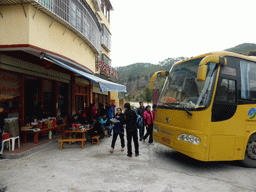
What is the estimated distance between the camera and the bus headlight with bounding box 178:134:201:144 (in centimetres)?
496

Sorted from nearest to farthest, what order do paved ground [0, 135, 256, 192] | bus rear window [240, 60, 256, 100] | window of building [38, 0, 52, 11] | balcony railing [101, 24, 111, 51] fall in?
Answer: paved ground [0, 135, 256, 192] < bus rear window [240, 60, 256, 100] < window of building [38, 0, 52, 11] < balcony railing [101, 24, 111, 51]

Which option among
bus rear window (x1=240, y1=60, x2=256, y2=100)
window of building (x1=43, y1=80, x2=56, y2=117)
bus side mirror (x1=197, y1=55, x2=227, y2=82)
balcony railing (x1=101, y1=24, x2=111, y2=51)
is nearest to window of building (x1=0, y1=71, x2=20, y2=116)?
window of building (x1=43, y1=80, x2=56, y2=117)

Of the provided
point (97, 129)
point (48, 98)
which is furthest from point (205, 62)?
point (48, 98)

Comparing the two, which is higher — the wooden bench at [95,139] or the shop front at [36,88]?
the shop front at [36,88]

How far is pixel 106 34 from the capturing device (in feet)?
74.5

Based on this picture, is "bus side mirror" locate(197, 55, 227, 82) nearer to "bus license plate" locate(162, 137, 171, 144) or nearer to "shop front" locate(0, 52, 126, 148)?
"bus license plate" locate(162, 137, 171, 144)

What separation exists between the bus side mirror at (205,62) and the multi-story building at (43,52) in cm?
451

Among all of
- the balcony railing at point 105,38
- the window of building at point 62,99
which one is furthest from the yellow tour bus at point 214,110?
the balcony railing at point 105,38

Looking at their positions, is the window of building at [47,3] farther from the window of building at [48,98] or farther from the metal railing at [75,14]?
the window of building at [48,98]

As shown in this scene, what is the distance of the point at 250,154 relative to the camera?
221 inches

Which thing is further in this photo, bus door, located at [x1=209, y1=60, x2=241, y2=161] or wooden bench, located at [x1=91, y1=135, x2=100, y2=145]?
wooden bench, located at [x1=91, y1=135, x2=100, y2=145]

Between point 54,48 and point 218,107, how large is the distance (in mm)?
6284

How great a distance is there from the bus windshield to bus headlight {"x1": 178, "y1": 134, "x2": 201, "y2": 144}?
739 millimetres

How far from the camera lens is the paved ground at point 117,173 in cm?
414
